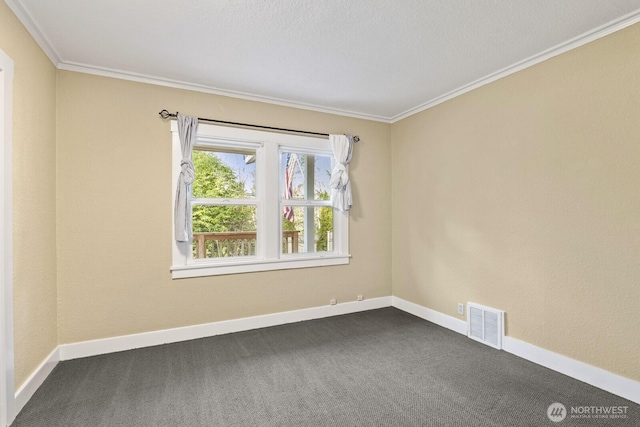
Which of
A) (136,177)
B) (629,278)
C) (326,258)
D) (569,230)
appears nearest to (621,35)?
(569,230)

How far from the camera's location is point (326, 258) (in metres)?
4.00

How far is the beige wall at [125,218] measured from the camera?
2852 millimetres

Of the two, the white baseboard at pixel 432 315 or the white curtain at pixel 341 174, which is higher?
the white curtain at pixel 341 174

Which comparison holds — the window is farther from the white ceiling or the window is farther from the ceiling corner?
the ceiling corner

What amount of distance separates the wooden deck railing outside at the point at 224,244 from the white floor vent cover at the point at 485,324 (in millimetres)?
2403

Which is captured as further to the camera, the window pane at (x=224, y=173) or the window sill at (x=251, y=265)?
the window pane at (x=224, y=173)

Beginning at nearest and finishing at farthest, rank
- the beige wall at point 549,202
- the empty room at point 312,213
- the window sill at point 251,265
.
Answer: the empty room at point 312,213, the beige wall at point 549,202, the window sill at point 251,265

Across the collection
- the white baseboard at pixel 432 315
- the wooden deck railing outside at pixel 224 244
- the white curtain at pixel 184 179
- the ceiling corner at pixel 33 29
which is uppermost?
the ceiling corner at pixel 33 29

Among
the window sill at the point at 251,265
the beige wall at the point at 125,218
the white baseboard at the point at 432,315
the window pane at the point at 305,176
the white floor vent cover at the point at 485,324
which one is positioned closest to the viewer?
the beige wall at the point at 125,218

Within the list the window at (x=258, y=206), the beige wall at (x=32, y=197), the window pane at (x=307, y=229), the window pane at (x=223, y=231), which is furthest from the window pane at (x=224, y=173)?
the beige wall at (x=32, y=197)

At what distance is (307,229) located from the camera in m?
4.12

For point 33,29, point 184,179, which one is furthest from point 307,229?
point 33,29

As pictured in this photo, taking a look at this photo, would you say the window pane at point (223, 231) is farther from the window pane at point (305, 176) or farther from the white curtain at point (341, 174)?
the white curtain at point (341, 174)

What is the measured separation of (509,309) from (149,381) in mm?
3060
